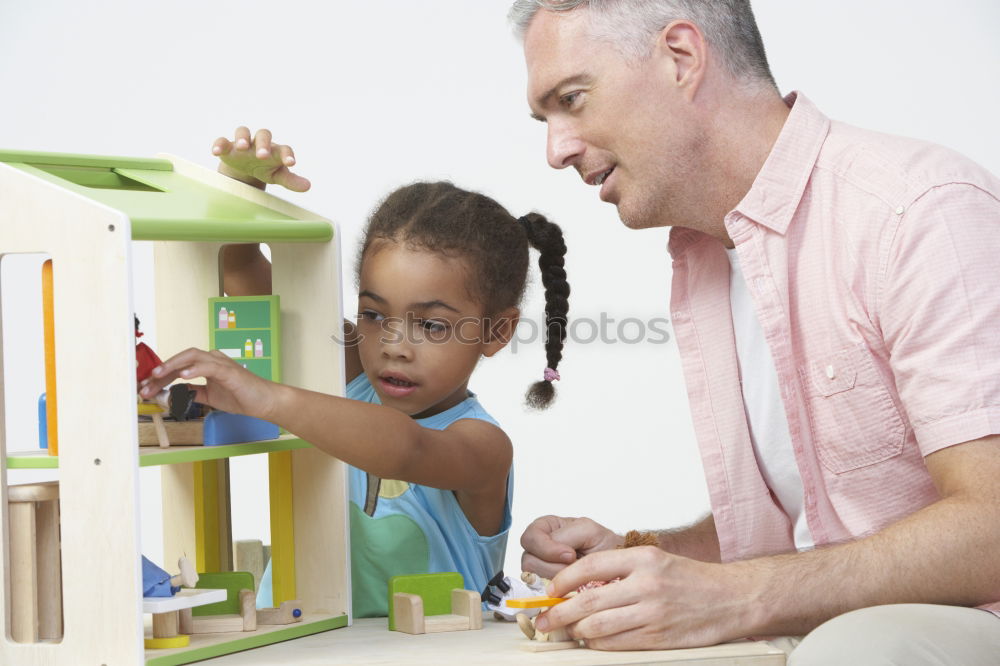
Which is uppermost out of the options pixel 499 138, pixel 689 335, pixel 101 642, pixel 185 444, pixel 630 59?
pixel 499 138

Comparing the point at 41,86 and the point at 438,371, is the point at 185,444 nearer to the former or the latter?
the point at 438,371

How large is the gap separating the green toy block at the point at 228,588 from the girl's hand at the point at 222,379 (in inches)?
10.5

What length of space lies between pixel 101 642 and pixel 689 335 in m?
1.03

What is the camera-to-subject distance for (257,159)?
2.11 m

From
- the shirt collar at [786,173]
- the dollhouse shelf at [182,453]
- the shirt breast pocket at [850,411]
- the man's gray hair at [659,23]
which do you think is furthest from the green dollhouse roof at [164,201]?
the shirt breast pocket at [850,411]

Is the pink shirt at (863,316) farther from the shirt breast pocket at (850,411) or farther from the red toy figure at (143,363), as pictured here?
the red toy figure at (143,363)

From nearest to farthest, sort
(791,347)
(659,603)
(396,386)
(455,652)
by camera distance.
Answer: (659,603) → (455,652) → (791,347) → (396,386)

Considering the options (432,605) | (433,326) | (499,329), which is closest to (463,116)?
(499,329)

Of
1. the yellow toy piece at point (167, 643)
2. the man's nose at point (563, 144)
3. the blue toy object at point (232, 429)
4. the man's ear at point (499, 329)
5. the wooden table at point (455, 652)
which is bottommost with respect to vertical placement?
the wooden table at point (455, 652)

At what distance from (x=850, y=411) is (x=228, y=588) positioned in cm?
92

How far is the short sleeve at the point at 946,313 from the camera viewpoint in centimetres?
163

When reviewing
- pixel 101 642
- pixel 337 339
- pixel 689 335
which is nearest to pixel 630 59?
pixel 689 335

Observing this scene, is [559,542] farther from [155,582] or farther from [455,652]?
[155,582]

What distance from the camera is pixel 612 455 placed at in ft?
13.5
